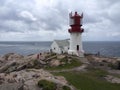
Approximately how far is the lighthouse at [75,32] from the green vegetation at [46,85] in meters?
25.2

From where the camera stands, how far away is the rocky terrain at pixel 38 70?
89.6ft

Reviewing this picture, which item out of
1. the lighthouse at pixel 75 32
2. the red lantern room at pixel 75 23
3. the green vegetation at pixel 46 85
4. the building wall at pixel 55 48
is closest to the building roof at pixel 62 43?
the building wall at pixel 55 48

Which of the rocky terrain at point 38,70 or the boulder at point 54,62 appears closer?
the rocky terrain at point 38,70

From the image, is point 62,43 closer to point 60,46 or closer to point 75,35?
point 60,46

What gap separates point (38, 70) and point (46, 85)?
788cm

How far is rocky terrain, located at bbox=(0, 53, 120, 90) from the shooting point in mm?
27297

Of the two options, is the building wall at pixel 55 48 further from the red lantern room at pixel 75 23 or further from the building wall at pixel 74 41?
the red lantern room at pixel 75 23

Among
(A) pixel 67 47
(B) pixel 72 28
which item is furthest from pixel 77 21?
(A) pixel 67 47

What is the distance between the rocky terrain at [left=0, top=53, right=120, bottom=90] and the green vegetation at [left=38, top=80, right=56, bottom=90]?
41 cm

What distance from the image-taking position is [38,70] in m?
33.8

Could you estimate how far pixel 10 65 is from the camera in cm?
4631

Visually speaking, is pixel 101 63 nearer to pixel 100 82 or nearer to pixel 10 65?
pixel 100 82

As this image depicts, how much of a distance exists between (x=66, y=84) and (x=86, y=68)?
12877 mm

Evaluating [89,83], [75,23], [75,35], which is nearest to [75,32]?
[75,35]
